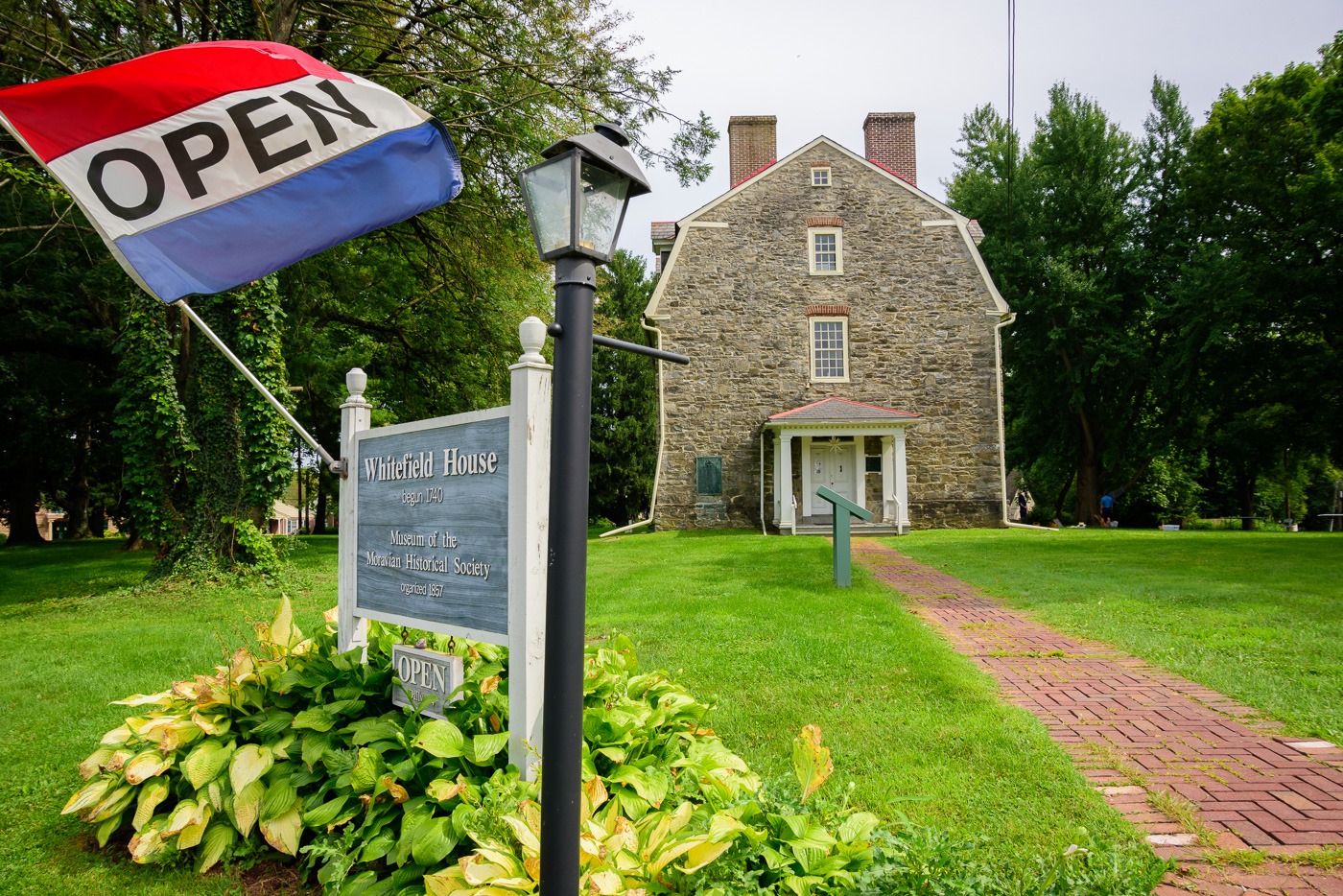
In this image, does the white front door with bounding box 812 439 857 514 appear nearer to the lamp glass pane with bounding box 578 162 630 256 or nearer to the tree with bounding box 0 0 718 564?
the tree with bounding box 0 0 718 564

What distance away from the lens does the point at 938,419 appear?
846 inches

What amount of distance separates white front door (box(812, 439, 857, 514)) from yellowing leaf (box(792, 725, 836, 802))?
18.6 meters

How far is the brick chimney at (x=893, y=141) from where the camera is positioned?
23406 millimetres

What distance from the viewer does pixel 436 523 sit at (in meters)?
3.81

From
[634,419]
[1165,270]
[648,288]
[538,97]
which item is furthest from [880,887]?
[648,288]

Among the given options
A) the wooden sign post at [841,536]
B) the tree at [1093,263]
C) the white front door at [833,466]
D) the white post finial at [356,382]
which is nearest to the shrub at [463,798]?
the white post finial at [356,382]

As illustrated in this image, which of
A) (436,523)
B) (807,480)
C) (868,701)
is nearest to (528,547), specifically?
(436,523)

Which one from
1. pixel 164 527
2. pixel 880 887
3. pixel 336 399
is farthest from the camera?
pixel 336 399

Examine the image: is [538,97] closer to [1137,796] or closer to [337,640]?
[337,640]

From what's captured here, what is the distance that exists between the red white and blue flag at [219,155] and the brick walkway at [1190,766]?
4684 mm

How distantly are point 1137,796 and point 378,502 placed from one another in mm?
4016

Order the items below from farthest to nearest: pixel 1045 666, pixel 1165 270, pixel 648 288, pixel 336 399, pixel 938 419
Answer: pixel 648 288 < pixel 1165 270 < pixel 336 399 < pixel 938 419 < pixel 1045 666

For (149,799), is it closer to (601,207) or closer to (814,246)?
(601,207)

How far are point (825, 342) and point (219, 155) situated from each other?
19.1 meters
